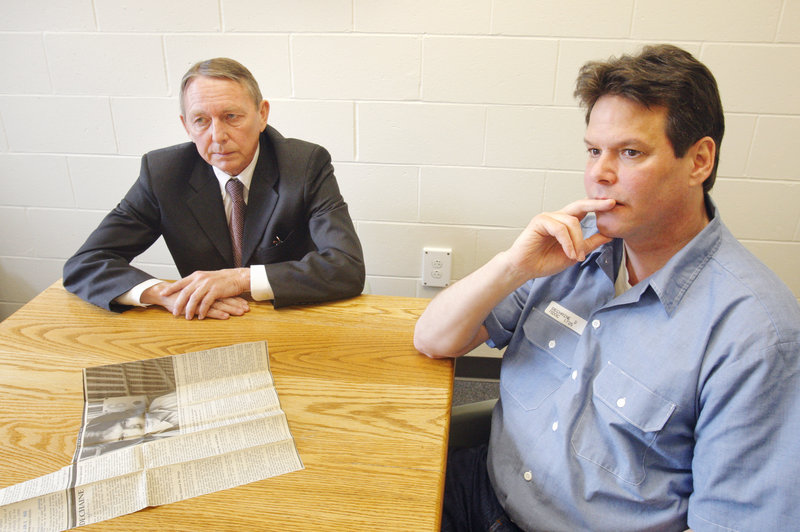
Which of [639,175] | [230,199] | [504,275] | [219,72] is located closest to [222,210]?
[230,199]

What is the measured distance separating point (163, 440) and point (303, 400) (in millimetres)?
243

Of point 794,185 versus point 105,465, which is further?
point 794,185

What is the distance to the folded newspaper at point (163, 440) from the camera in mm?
799

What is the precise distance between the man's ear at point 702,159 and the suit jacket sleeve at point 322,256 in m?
0.82

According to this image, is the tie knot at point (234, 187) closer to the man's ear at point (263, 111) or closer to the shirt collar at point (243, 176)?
the shirt collar at point (243, 176)

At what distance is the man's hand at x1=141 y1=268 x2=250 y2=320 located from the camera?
130cm

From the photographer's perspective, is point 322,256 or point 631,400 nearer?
point 631,400

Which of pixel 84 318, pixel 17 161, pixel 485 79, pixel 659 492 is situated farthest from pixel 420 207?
pixel 17 161

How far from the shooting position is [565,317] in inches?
44.1

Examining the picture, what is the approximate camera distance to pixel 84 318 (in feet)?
4.24

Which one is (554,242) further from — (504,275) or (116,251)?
(116,251)

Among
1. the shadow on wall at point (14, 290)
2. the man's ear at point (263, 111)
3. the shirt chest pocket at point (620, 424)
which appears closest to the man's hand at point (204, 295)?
the man's ear at point (263, 111)

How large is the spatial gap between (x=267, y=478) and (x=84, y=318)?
73 cm

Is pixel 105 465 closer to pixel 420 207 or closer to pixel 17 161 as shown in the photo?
pixel 420 207
